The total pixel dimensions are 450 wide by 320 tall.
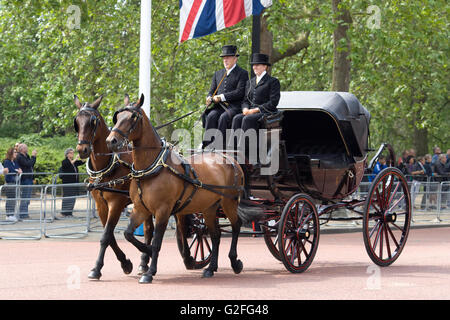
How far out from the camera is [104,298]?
7.86 m

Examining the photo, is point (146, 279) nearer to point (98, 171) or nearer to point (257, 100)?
point (98, 171)

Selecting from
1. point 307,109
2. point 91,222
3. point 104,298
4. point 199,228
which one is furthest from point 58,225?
point 104,298

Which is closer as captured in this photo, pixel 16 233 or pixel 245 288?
pixel 245 288

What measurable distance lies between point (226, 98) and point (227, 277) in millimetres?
2461

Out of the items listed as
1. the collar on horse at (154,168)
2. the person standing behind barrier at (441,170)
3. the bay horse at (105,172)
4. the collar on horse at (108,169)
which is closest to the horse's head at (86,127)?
the bay horse at (105,172)

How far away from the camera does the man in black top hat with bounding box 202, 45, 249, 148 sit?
34.3 feet

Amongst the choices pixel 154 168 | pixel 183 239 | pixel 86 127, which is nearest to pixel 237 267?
pixel 183 239

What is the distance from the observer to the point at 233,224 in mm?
10375

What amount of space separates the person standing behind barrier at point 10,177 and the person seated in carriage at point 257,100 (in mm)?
6961

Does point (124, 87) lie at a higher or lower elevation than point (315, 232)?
higher

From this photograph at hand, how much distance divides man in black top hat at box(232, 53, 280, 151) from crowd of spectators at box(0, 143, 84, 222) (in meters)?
4.09

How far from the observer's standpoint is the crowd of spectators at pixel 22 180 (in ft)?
51.3
